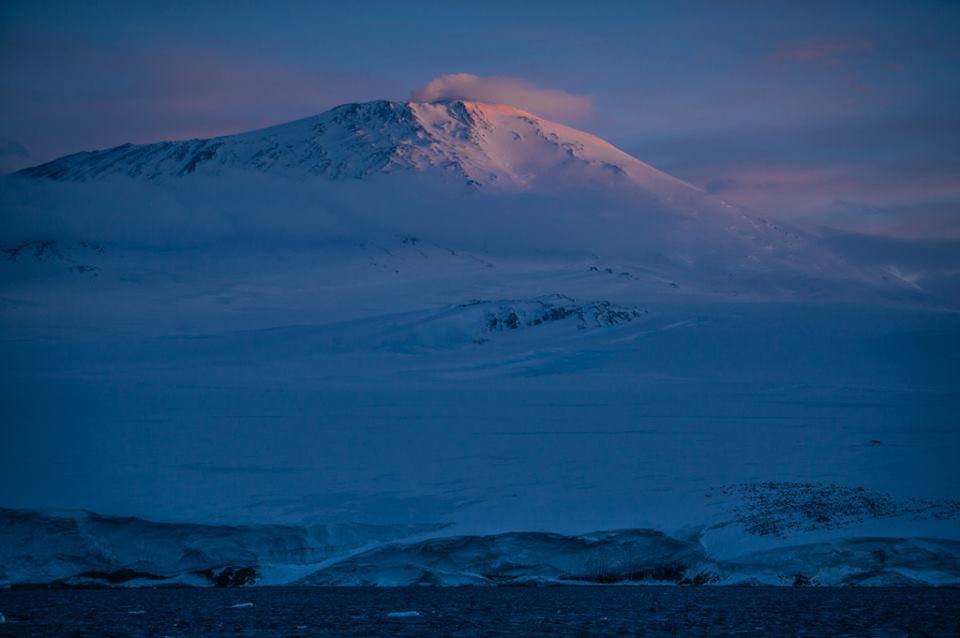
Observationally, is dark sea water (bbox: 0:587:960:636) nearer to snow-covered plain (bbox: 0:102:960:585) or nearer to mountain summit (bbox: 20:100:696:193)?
snow-covered plain (bbox: 0:102:960:585)

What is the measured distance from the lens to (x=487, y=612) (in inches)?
1063

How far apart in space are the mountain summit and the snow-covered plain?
58 cm

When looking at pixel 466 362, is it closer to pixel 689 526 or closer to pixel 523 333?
pixel 523 333

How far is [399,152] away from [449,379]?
7985 centimetres

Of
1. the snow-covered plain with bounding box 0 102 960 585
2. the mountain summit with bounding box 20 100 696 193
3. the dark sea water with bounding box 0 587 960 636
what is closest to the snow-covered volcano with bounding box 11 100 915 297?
the mountain summit with bounding box 20 100 696 193

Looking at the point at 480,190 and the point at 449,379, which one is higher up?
the point at 480,190

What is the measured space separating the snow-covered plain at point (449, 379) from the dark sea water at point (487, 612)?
85cm

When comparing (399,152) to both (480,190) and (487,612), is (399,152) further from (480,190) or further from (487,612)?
(487,612)

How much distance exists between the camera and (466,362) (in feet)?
236

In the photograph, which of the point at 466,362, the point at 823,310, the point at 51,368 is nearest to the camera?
the point at 51,368

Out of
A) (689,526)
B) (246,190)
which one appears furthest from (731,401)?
(246,190)

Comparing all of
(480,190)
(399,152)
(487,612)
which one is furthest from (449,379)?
(399,152)

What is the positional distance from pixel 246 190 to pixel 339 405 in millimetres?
86680

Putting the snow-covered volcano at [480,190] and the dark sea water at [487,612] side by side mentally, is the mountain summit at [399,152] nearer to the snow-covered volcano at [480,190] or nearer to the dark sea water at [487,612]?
the snow-covered volcano at [480,190]
